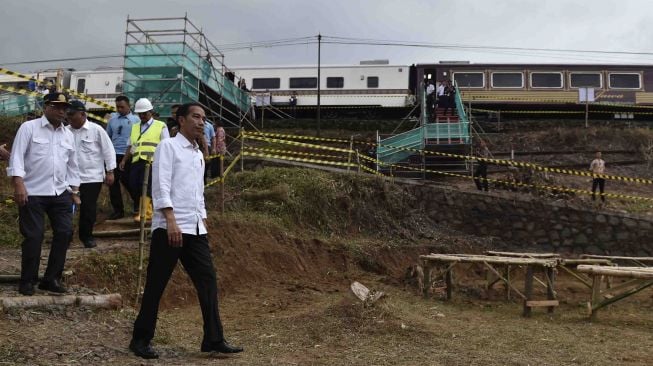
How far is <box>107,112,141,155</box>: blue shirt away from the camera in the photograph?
7797mm

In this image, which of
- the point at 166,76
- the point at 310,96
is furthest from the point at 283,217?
the point at 310,96

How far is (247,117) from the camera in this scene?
21.6m

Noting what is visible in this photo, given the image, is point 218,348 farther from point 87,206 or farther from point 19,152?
point 87,206

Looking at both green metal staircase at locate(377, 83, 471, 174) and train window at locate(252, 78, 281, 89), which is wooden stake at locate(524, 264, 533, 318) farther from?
train window at locate(252, 78, 281, 89)

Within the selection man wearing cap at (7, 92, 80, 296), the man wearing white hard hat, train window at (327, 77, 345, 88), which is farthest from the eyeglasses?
train window at (327, 77, 345, 88)

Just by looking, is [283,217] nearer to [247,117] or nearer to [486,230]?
[486,230]

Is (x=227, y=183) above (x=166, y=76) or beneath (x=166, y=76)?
beneath

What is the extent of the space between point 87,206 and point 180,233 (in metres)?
2.94

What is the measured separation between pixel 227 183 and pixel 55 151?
22.5 ft

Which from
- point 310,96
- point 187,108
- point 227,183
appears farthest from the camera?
point 310,96

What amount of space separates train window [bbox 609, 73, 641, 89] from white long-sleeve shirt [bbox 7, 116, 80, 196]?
71.7 ft

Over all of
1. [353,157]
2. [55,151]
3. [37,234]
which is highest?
[353,157]

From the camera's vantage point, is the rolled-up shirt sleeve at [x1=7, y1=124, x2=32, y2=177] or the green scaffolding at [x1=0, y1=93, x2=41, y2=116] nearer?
the rolled-up shirt sleeve at [x1=7, y1=124, x2=32, y2=177]

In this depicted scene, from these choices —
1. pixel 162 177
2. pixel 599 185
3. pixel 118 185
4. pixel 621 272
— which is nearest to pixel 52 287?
pixel 162 177
